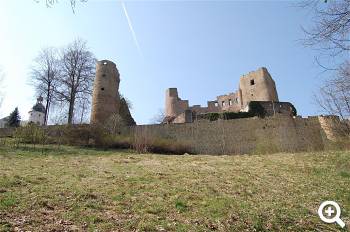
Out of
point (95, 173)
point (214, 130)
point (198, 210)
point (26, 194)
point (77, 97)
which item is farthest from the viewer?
point (77, 97)

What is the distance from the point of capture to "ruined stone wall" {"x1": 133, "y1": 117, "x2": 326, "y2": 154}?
802 inches

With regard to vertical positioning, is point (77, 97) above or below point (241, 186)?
above

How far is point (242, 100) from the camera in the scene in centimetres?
3838

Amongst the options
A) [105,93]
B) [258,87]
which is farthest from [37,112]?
[258,87]

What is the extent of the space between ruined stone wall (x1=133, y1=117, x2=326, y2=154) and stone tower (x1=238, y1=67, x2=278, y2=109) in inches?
541

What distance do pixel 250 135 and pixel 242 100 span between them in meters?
18.1

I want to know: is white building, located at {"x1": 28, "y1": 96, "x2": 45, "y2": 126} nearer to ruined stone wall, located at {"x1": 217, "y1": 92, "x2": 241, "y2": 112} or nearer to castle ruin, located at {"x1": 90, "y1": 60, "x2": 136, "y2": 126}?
ruined stone wall, located at {"x1": 217, "y1": 92, "x2": 241, "y2": 112}

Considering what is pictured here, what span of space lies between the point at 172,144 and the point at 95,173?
10.4 m

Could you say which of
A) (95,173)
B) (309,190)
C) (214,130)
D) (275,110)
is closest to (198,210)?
(309,190)

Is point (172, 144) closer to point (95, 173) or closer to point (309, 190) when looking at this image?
point (95, 173)

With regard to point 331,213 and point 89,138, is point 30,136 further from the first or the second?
point 331,213

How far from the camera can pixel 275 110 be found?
91.8ft

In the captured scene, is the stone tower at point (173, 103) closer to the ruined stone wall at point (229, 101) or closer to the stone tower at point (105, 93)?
the ruined stone wall at point (229, 101)

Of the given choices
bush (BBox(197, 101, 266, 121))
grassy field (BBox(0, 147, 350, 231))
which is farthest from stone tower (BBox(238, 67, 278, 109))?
grassy field (BBox(0, 147, 350, 231))
